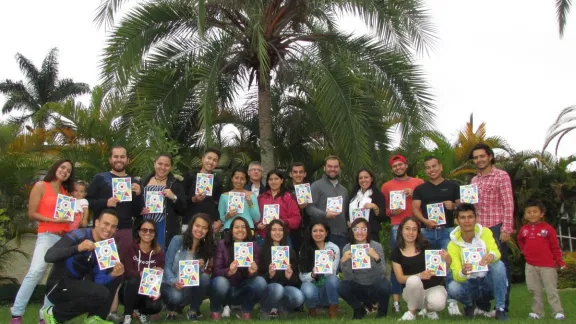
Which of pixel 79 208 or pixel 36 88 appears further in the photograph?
pixel 36 88

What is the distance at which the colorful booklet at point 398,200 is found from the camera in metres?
7.66

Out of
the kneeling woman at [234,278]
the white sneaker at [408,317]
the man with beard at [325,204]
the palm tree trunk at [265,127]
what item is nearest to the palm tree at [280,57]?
the palm tree trunk at [265,127]

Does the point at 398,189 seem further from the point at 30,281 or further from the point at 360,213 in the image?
the point at 30,281

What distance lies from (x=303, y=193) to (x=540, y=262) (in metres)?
2.83

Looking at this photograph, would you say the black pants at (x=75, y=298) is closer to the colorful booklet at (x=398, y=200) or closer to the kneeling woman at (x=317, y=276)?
the kneeling woman at (x=317, y=276)

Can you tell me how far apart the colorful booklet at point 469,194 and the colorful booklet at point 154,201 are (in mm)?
3460

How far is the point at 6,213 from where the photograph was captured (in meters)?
10.8

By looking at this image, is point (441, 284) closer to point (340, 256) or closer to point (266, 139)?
point (340, 256)

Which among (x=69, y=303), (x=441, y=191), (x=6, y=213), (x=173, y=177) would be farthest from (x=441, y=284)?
(x=6, y=213)

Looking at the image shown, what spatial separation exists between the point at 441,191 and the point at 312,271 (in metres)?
1.81

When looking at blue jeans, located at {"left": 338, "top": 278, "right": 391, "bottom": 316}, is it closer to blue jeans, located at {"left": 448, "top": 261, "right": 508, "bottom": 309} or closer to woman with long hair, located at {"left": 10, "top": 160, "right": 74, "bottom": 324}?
blue jeans, located at {"left": 448, "top": 261, "right": 508, "bottom": 309}

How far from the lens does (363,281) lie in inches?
279

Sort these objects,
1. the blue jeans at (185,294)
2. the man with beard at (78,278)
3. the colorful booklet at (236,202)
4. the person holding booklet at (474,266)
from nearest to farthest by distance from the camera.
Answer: the man with beard at (78,278)
the person holding booklet at (474,266)
the blue jeans at (185,294)
the colorful booklet at (236,202)

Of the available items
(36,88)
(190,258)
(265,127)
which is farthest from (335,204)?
(36,88)
